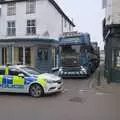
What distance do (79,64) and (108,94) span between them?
852 cm

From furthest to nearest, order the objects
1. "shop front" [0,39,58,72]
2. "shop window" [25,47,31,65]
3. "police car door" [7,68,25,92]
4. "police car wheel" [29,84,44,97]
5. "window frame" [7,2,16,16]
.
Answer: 1. "window frame" [7,2,16,16]
2. "shop window" [25,47,31,65]
3. "shop front" [0,39,58,72]
4. "police car door" [7,68,25,92]
5. "police car wheel" [29,84,44,97]

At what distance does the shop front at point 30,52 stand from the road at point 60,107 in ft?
52.2

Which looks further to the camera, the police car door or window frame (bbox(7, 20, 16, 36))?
→ window frame (bbox(7, 20, 16, 36))

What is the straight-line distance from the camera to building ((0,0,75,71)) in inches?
1196

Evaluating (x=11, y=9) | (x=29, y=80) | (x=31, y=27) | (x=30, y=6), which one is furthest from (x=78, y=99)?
(x=11, y=9)

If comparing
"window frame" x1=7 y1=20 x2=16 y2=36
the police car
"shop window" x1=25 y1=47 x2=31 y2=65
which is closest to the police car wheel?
the police car

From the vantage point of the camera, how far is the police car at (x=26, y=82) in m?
13.9

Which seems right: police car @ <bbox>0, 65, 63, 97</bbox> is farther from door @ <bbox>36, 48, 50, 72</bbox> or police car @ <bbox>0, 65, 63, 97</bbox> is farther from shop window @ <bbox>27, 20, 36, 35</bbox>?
shop window @ <bbox>27, 20, 36, 35</bbox>

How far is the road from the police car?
Answer: 1.14 ft

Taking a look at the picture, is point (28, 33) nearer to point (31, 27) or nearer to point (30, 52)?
point (31, 27)

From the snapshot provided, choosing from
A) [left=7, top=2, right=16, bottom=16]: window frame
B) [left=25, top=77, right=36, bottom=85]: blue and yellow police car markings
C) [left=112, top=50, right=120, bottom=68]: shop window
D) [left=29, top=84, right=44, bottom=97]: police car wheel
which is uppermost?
[left=7, top=2, right=16, bottom=16]: window frame

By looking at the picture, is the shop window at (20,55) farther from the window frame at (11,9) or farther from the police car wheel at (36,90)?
the police car wheel at (36,90)

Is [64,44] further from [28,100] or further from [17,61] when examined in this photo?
[28,100]

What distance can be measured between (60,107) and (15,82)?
12.5ft
